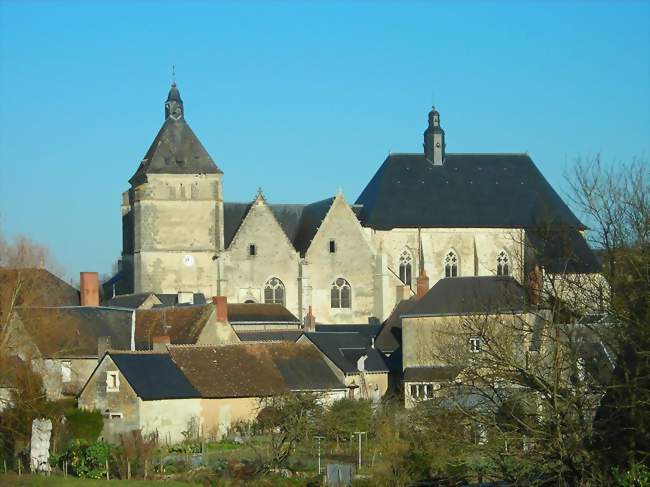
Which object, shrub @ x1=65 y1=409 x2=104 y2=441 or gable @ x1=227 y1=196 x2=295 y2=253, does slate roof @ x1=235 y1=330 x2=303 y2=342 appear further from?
shrub @ x1=65 y1=409 x2=104 y2=441

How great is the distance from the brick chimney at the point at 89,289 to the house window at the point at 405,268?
13.7 metres

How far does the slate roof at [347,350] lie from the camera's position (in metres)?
43.5

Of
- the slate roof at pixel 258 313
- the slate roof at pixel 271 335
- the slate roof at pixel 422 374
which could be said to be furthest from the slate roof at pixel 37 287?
the slate roof at pixel 422 374

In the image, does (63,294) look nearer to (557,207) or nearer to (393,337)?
(393,337)

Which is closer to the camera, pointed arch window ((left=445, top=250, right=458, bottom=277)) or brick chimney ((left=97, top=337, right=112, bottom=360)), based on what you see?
brick chimney ((left=97, top=337, right=112, bottom=360))

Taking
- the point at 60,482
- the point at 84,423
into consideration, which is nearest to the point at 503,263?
the point at 84,423

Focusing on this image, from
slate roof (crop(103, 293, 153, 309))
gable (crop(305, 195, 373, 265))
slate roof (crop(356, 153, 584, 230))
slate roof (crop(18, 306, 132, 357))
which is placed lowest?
slate roof (crop(18, 306, 132, 357))

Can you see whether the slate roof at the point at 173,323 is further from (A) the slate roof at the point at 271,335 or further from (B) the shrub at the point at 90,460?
(B) the shrub at the point at 90,460

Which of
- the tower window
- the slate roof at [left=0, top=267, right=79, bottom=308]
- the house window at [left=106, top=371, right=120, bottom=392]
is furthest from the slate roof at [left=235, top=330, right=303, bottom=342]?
the tower window

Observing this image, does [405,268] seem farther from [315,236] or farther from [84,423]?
[84,423]

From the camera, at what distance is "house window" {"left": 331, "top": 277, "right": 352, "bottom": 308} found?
56.8 metres

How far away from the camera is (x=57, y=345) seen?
1628 inches

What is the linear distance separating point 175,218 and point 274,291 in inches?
197

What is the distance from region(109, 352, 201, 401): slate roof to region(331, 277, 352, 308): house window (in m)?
20.2
